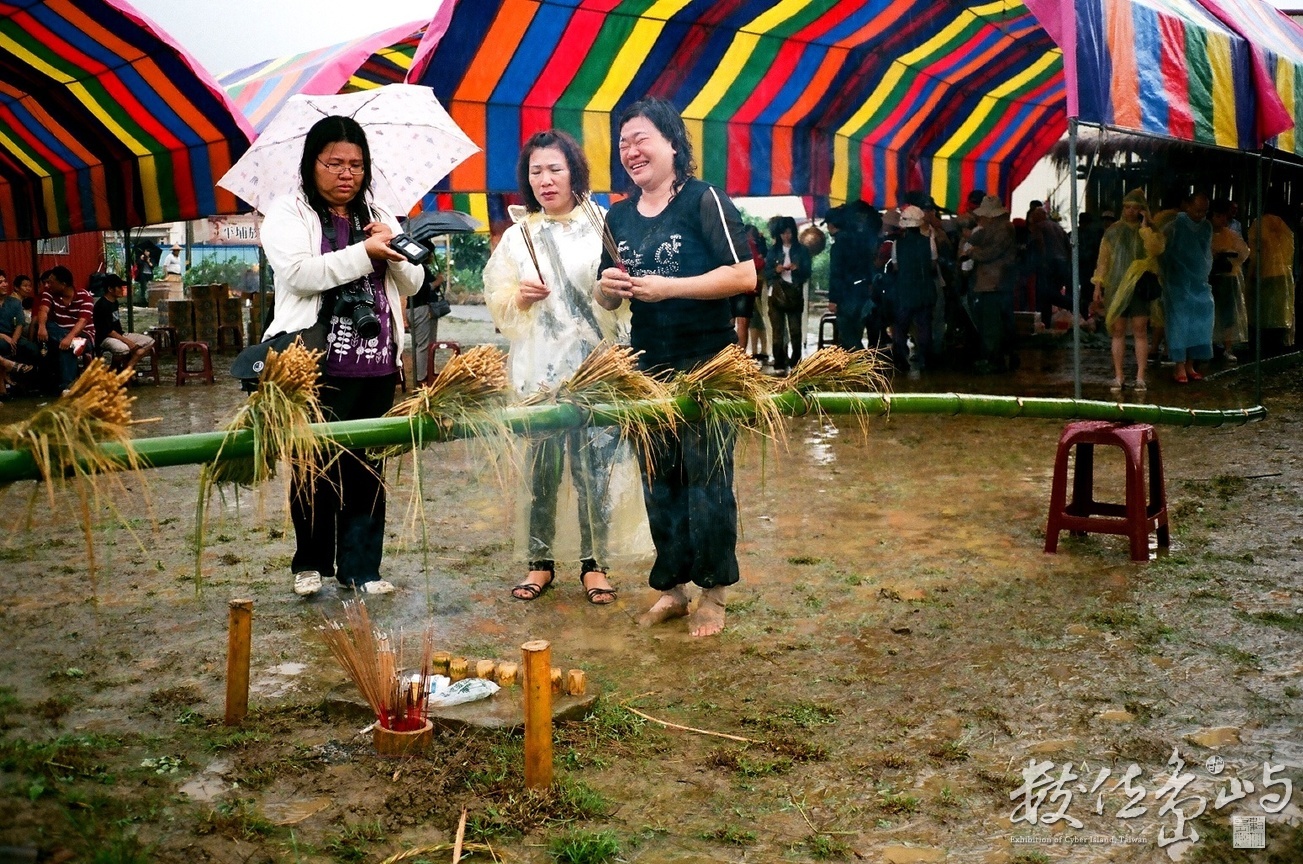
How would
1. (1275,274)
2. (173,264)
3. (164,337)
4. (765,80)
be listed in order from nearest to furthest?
1. (765,80)
2. (1275,274)
3. (164,337)
4. (173,264)

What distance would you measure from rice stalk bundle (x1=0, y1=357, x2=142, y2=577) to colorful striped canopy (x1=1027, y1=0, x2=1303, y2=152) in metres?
5.13

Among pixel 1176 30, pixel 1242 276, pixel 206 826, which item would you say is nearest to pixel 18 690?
pixel 206 826

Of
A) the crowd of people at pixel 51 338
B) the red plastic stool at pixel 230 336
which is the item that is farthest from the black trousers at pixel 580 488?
the red plastic stool at pixel 230 336

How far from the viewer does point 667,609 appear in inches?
164

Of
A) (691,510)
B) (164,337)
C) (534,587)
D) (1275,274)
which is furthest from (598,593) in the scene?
(164,337)

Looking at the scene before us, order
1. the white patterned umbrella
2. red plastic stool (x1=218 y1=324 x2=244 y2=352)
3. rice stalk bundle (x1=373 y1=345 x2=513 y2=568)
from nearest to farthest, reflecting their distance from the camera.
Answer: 1. rice stalk bundle (x1=373 y1=345 x2=513 y2=568)
2. the white patterned umbrella
3. red plastic stool (x1=218 y1=324 x2=244 y2=352)

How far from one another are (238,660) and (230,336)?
524 inches

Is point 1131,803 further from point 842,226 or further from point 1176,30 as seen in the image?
point 842,226

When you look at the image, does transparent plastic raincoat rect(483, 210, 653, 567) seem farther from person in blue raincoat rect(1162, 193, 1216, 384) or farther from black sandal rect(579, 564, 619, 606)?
person in blue raincoat rect(1162, 193, 1216, 384)

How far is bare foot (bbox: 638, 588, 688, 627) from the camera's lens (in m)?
4.13

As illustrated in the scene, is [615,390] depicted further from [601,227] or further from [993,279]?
[993,279]

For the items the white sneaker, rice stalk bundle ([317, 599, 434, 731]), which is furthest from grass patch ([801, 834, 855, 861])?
the white sneaker

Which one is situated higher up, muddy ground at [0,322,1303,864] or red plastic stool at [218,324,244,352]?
red plastic stool at [218,324,244,352]

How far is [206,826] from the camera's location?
2652 millimetres
